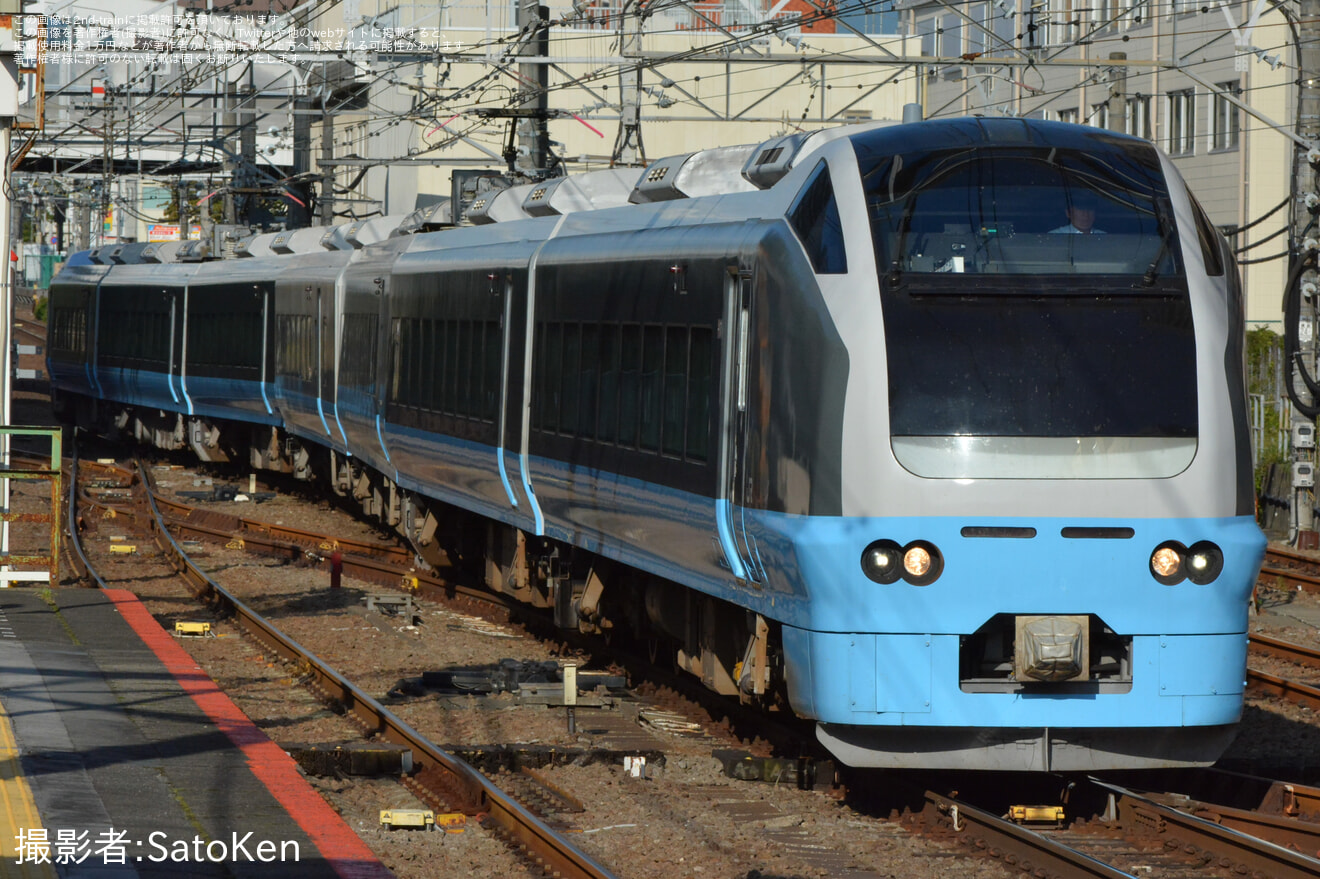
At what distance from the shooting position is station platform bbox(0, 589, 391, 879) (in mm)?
7438

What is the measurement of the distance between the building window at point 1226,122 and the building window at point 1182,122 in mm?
727

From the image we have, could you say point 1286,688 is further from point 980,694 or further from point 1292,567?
point 1292,567

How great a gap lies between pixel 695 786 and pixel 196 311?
23.2 m

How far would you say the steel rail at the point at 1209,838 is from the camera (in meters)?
7.51

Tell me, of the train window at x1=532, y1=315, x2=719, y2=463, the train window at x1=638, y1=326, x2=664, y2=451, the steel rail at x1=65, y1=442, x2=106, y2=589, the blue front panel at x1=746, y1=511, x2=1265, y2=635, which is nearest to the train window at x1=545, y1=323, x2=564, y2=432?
the train window at x1=532, y1=315, x2=719, y2=463

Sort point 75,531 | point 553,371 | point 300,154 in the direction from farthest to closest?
point 300,154
point 75,531
point 553,371

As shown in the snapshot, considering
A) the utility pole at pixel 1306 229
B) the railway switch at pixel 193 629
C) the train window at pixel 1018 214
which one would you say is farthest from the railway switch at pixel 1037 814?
the utility pole at pixel 1306 229

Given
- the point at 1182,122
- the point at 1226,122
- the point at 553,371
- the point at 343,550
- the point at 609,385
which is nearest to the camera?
the point at 609,385

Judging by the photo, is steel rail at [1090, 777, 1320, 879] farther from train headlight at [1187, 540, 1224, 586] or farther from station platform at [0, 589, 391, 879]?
station platform at [0, 589, 391, 879]

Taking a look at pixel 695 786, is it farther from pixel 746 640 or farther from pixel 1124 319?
pixel 1124 319

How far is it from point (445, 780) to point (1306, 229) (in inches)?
486

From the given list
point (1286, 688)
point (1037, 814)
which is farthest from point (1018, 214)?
point (1286, 688)

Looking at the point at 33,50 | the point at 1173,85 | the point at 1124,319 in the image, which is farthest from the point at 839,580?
the point at 1173,85

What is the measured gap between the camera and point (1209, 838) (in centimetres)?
806
